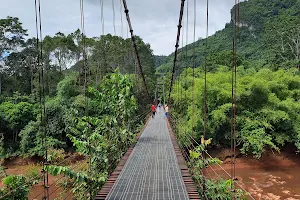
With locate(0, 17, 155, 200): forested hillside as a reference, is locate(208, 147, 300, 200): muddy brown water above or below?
below

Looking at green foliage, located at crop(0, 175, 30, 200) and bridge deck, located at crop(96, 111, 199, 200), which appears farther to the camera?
green foliage, located at crop(0, 175, 30, 200)

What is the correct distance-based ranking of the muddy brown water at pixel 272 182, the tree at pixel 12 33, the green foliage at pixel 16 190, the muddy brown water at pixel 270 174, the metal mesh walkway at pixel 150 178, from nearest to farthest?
the metal mesh walkway at pixel 150 178 < the green foliage at pixel 16 190 < the muddy brown water at pixel 272 182 < the muddy brown water at pixel 270 174 < the tree at pixel 12 33

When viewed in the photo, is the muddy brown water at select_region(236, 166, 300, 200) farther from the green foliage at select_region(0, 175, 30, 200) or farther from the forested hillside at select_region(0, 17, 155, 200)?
the green foliage at select_region(0, 175, 30, 200)

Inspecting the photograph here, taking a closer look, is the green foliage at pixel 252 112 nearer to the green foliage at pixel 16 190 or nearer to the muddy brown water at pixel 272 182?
the muddy brown water at pixel 272 182

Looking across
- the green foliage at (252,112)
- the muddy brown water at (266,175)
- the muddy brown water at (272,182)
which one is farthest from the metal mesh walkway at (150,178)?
the green foliage at (252,112)

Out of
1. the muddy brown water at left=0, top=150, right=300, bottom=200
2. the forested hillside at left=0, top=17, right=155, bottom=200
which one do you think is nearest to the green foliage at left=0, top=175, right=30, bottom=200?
the forested hillside at left=0, top=17, right=155, bottom=200

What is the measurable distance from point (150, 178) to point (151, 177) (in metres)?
0.05

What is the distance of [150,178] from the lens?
372 cm

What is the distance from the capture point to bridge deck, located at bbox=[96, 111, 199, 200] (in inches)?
122

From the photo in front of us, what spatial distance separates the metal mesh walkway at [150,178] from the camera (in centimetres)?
309

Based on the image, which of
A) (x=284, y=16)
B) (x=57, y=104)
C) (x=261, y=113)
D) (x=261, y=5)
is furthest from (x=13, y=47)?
(x=261, y=5)

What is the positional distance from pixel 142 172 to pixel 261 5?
50266 mm

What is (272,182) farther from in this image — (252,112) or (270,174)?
(252,112)

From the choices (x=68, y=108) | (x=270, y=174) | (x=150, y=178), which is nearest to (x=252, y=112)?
(x=270, y=174)
